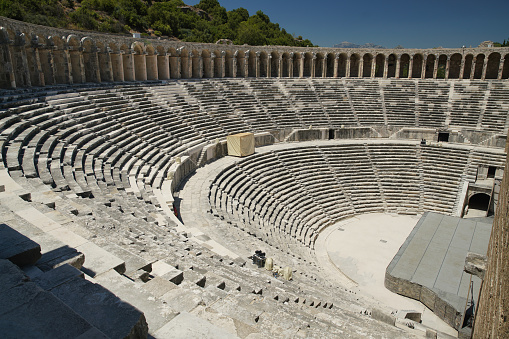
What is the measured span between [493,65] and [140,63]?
27636 millimetres

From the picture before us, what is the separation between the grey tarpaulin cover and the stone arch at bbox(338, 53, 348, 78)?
16.2 metres

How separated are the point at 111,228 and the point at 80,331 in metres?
4.63

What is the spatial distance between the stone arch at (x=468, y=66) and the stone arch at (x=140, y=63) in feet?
83.7

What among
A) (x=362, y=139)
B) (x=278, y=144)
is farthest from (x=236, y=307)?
(x=362, y=139)

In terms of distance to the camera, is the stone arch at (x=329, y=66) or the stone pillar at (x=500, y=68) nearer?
the stone pillar at (x=500, y=68)

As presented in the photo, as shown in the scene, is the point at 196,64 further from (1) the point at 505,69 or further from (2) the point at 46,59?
(1) the point at 505,69

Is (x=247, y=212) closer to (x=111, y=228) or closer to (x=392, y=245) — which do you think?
(x=392, y=245)

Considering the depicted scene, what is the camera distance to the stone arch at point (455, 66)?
A: 101ft

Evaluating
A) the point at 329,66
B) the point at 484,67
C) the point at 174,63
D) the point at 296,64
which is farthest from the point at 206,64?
the point at 484,67

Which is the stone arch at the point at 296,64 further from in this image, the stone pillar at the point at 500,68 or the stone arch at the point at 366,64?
the stone pillar at the point at 500,68

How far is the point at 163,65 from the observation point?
25359 mm

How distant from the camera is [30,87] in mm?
16109

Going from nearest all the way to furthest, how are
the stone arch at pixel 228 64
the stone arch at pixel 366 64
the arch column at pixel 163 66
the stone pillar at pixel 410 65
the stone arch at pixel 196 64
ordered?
the arch column at pixel 163 66, the stone arch at pixel 196 64, the stone arch at pixel 228 64, the stone pillar at pixel 410 65, the stone arch at pixel 366 64

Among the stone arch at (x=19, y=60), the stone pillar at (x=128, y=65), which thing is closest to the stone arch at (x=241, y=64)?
the stone pillar at (x=128, y=65)
